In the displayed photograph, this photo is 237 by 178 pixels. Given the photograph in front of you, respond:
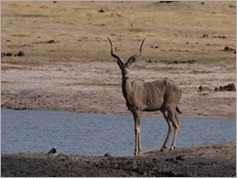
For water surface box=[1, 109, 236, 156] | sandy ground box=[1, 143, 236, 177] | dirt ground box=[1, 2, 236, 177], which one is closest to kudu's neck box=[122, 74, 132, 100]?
water surface box=[1, 109, 236, 156]

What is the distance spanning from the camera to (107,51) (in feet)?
96.7

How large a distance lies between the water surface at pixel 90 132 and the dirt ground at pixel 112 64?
0.85 m

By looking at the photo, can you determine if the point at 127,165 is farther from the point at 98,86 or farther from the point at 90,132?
the point at 98,86

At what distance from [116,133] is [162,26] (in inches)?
851

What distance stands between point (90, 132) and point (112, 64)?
33.5 ft

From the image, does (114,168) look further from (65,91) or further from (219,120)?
(65,91)

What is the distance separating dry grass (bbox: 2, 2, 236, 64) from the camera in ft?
95.5

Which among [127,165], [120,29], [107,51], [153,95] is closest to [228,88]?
[153,95]

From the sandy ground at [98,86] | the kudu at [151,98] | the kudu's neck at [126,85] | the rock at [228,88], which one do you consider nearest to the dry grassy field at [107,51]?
the sandy ground at [98,86]

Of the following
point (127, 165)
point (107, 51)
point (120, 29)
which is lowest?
point (120, 29)

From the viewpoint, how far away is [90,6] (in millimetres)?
45344

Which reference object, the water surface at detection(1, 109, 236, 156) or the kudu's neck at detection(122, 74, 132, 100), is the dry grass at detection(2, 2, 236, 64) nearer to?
the water surface at detection(1, 109, 236, 156)

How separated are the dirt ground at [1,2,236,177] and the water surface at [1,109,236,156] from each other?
85cm

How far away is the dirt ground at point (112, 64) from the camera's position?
11.5 meters
